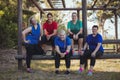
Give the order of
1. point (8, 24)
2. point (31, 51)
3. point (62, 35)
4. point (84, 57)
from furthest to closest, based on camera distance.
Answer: point (8, 24) → point (31, 51) → point (84, 57) → point (62, 35)

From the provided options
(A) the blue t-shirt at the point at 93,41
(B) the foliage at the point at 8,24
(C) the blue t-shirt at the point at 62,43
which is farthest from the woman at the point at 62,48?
(B) the foliage at the point at 8,24

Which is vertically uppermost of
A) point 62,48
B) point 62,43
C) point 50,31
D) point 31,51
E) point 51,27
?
point 51,27

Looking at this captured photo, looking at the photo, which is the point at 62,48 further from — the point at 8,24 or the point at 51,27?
the point at 8,24

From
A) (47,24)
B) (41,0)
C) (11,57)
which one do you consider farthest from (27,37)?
(41,0)

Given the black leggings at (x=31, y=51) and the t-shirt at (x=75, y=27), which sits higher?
the t-shirt at (x=75, y=27)

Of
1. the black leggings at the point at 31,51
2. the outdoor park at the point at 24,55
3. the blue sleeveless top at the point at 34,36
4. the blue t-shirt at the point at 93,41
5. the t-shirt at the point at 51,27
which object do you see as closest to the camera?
the outdoor park at the point at 24,55

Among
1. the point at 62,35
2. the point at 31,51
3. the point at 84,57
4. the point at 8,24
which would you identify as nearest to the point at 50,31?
the point at 31,51

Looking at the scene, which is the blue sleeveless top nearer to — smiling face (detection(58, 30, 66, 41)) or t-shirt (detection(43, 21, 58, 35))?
t-shirt (detection(43, 21, 58, 35))

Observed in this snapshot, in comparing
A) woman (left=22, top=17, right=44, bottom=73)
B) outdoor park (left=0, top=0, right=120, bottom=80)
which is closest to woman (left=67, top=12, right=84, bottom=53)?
outdoor park (left=0, top=0, right=120, bottom=80)

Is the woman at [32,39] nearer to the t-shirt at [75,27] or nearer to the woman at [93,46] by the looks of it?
the t-shirt at [75,27]

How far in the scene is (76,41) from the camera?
1003 centimetres

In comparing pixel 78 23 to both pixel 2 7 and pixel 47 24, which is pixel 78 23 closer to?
pixel 47 24

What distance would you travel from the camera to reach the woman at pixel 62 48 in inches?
363

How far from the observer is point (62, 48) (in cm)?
932
